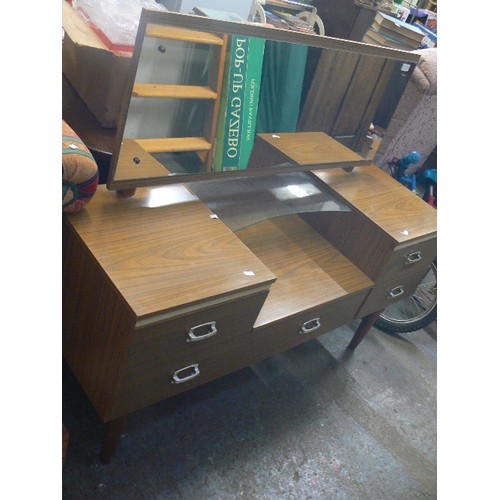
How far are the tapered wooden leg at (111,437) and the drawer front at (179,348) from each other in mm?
94

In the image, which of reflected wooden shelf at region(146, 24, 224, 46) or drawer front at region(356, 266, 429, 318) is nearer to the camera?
reflected wooden shelf at region(146, 24, 224, 46)

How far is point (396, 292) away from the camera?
176 cm

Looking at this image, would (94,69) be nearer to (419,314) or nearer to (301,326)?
(301,326)

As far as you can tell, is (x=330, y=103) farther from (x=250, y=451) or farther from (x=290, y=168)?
(x=250, y=451)

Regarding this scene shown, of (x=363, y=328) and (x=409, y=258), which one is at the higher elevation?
(x=409, y=258)

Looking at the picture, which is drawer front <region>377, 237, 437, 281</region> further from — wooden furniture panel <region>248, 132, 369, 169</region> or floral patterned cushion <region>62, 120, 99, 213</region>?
floral patterned cushion <region>62, 120, 99, 213</region>

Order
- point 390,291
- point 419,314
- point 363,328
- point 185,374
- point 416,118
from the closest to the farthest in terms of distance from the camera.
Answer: point 185,374 → point 390,291 → point 363,328 → point 419,314 → point 416,118

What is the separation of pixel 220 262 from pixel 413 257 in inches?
33.2

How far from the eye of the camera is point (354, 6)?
2422 millimetres

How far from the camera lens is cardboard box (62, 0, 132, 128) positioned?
4.68 ft

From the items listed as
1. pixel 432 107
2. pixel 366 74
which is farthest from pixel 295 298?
pixel 432 107

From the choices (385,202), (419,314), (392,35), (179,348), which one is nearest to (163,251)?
(179,348)

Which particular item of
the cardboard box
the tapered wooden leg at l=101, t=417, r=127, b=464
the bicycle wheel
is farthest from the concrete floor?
the cardboard box

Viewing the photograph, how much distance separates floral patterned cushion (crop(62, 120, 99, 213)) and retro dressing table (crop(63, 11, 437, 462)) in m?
0.07
